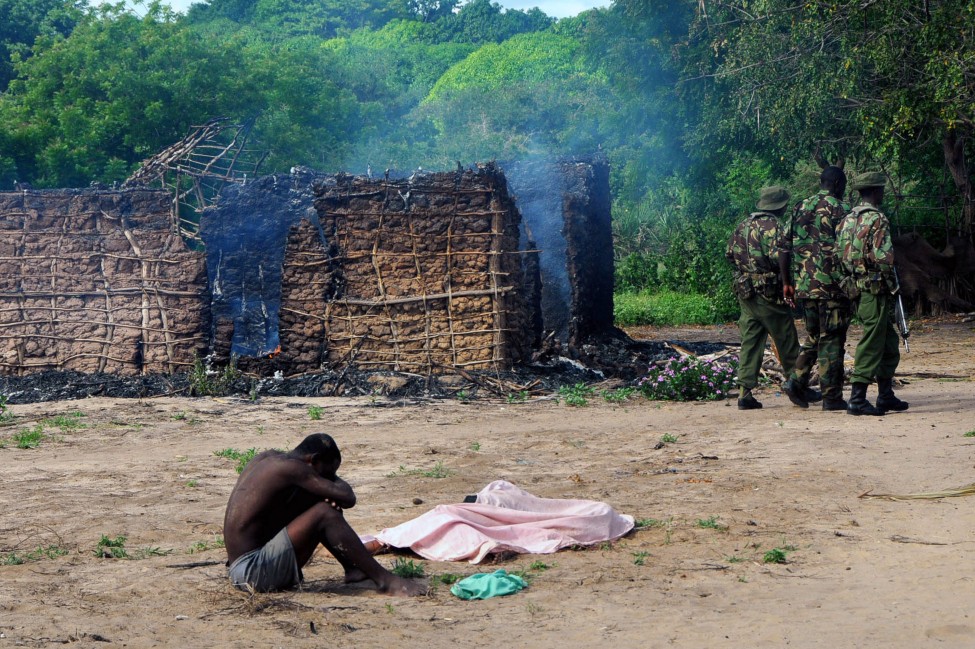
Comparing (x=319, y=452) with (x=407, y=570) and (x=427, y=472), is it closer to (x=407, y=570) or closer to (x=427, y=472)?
(x=407, y=570)

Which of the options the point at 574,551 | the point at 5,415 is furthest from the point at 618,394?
the point at 5,415

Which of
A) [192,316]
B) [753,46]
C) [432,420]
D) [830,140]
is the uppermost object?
[753,46]

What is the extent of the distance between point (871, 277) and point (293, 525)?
18.5ft

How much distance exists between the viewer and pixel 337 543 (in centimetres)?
474

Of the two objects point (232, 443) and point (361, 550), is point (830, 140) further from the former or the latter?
point (361, 550)

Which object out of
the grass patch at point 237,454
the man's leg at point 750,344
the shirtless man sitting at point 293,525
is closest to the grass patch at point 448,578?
the shirtless man sitting at point 293,525

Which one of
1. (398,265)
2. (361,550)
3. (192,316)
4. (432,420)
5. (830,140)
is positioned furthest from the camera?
(830,140)

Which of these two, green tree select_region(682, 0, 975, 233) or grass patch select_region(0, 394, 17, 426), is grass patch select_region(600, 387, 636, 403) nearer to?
green tree select_region(682, 0, 975, 233)

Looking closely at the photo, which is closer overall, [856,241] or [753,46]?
[856,241]

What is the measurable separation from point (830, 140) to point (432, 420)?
10.5 metres

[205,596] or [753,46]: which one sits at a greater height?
[753,46]

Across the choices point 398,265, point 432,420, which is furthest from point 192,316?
point 432,420

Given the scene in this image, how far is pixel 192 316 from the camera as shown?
14.0 metres

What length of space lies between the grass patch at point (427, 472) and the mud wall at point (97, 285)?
7036mm
